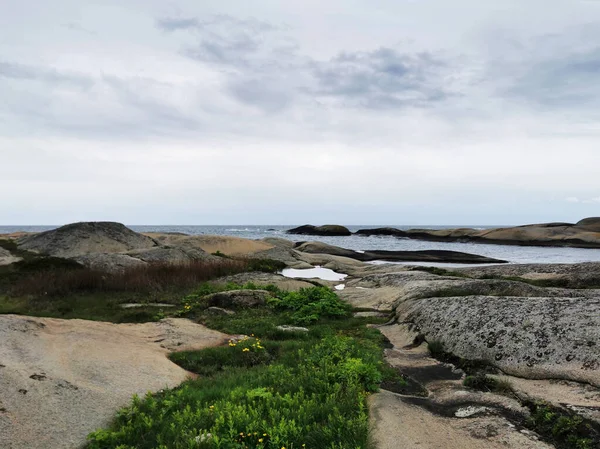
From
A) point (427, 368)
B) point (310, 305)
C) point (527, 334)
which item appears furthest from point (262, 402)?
point (310, 305)

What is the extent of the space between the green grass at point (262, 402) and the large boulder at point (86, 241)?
106ft

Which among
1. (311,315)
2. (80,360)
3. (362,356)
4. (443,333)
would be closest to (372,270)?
(311,315)

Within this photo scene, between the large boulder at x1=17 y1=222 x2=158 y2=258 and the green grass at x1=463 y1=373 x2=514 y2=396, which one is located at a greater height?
the large boulder at x1=17 y1=222 x2=158 y2=258

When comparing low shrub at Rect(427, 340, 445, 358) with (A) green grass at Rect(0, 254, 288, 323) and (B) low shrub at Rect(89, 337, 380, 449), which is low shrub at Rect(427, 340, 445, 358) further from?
(A) green grass at Rect(0, 254, 288, 323)

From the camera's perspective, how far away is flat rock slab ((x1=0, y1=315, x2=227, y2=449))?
642cm

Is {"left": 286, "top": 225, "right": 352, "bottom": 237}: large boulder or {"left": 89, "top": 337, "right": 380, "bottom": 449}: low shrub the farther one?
{"left": 286, "top": 225, "right": 352, "bottom": 237}: large boulder

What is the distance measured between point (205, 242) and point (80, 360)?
4156 cm

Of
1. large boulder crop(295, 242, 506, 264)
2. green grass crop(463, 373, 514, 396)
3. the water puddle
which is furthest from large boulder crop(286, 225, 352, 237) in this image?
green grass crop(463, 373, 514, 396)

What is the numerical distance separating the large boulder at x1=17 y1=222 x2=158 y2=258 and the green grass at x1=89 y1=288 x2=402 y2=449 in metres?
32.2

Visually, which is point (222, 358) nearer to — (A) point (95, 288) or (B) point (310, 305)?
(B) point (310, 305)

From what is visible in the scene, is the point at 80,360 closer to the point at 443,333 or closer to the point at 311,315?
the point at 311,315

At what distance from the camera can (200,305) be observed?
1705 cm

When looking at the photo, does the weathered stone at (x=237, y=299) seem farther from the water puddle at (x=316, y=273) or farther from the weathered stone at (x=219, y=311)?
the water puddle at (x=316, y=273)

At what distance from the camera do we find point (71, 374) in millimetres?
8125
